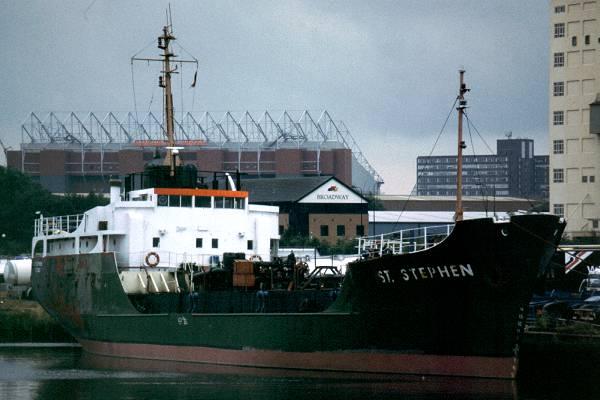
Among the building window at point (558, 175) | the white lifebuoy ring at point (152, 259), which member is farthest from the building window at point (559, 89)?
the white lifebuoy ring at point (152, 259)

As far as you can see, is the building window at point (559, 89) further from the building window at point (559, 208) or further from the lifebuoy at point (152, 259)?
the lifebuoy at point (152, 259)

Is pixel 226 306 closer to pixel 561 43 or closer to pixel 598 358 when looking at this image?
pixel 598 358

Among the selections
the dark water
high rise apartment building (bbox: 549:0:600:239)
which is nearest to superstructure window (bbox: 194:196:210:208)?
the dark water

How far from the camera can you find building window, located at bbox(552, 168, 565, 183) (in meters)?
103

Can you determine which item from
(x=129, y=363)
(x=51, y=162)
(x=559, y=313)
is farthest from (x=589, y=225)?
(x=51, y=162)

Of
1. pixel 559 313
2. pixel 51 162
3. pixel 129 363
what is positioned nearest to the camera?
pixel 129 363

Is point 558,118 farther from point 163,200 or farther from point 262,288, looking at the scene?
point 262,288

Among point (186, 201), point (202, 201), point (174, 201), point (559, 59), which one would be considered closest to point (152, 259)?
point (174, 201)

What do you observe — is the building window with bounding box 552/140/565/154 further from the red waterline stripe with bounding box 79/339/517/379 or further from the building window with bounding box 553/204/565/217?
the red waterline stripe with bounding box 79/339/517/379

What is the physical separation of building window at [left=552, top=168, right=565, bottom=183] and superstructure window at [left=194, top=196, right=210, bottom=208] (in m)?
57.2

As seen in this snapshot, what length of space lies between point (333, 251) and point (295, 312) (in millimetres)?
57819

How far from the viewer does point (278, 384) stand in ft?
128

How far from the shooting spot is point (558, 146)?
337 feet

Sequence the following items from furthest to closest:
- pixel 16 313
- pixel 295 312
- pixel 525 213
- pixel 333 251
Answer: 1. pixel 333 251
2. pixel 16 313
3. pixel 295 312
4. pixel 525 213
